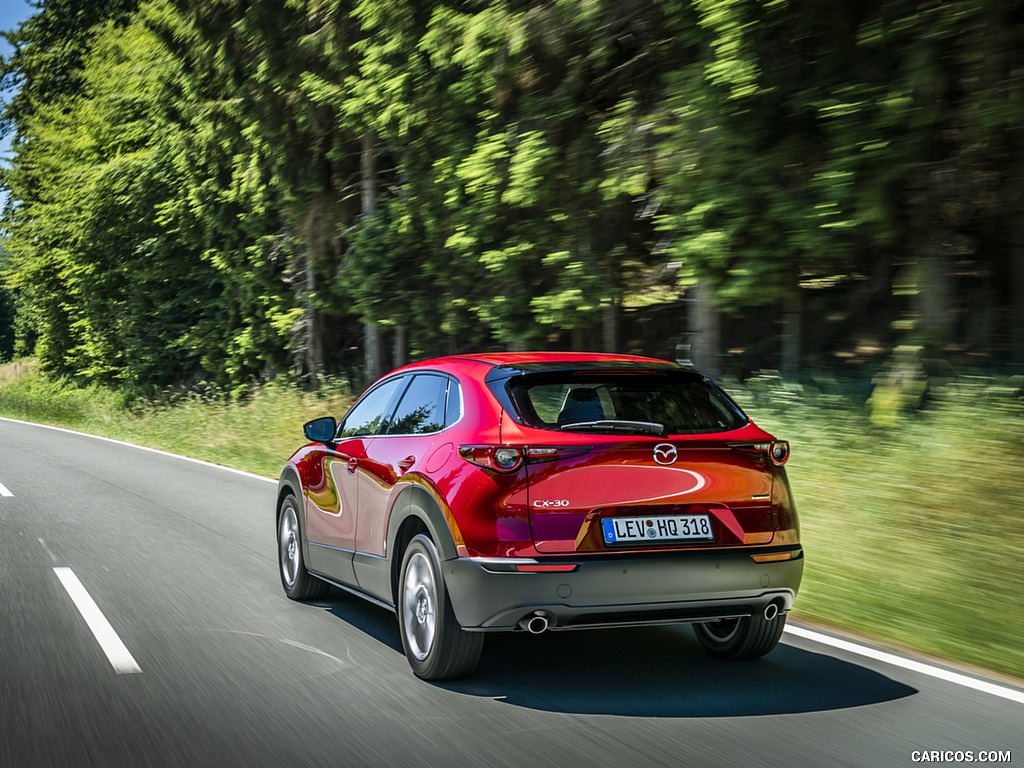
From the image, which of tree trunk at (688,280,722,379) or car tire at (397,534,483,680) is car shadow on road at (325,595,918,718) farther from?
tree trunk at (688,280,722,379)

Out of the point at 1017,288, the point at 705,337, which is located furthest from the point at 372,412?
the point at 1017,288

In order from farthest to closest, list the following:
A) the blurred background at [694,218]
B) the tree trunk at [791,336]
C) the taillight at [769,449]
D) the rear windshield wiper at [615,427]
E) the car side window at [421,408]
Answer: the tree trunk at [791,336] → the blurred background at [694,218] → the car side window at [421,408] → the taillight at [769,449] → the rear windshield wiper at [615,427]

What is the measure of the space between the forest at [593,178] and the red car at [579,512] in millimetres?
4930

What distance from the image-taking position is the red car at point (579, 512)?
16.4 ft

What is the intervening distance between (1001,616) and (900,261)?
697 centimetres

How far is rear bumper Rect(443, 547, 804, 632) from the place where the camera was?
16.3 ft

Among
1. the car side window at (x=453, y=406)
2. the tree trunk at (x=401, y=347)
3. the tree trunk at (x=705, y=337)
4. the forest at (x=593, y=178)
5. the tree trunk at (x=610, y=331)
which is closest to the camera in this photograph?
the car side window at (x=453, y=406)

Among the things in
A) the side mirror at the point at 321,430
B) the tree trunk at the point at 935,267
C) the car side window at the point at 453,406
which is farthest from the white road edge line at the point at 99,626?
the tree trunk at the point at 935,267

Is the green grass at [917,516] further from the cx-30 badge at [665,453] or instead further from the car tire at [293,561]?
the car tire at [293,561]

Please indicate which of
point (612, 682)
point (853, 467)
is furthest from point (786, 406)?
point (612, 682)

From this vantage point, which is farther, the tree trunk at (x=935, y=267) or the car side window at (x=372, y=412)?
the tree trunk at (x=935, y=267)

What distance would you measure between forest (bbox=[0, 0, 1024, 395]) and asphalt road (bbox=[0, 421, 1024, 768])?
529cm

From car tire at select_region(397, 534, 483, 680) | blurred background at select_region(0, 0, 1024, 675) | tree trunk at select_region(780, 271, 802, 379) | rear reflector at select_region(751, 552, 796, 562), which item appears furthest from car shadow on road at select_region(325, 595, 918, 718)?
tree trunk at select_region(780, 271, 802, 379)

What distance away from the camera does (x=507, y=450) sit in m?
5.09
